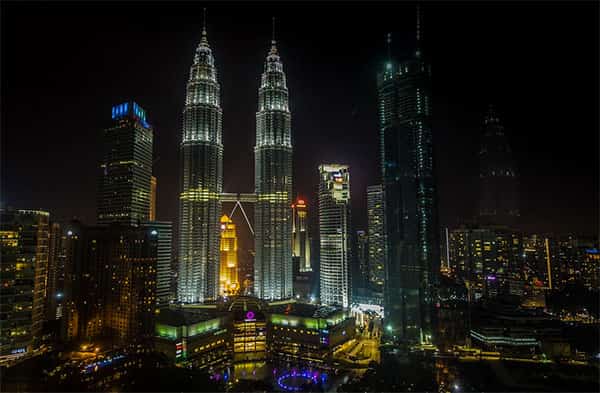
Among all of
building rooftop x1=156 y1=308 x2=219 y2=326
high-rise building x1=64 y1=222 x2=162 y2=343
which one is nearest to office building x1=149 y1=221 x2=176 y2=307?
high-rise building x1=64 y1=222 x2=162 y2=343

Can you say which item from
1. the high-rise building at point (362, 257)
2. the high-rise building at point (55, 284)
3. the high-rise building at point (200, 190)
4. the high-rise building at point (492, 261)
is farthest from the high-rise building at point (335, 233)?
the high-rise building at point (55, 284)

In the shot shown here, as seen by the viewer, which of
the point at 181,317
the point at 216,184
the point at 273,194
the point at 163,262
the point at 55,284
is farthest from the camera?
the point at 273,194

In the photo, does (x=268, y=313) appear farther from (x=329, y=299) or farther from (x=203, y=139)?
(x=203, y=139)

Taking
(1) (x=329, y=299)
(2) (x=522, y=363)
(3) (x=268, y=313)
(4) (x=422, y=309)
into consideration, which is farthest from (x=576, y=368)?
(1) (x=329, y=299)

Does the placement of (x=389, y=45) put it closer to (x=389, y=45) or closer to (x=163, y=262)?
(x=389, y=45)

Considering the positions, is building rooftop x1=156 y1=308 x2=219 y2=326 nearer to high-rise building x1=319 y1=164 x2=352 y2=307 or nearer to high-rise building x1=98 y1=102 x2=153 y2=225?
high-rise building x1=98 y1=102 x2=153 y2=225

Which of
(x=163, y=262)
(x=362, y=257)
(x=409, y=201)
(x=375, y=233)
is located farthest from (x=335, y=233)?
(x=163, y=262)

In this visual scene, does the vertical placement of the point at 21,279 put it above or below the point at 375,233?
below
